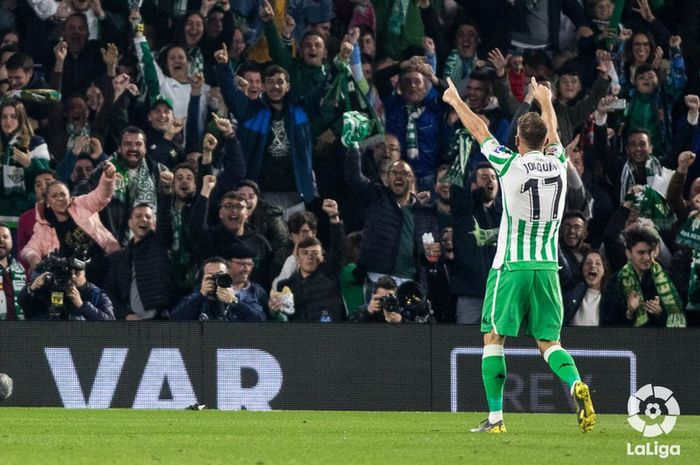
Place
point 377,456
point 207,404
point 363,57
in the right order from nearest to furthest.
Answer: point 377,456
point 207,404
point 363,57

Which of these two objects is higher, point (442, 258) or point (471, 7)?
point (471, 7)

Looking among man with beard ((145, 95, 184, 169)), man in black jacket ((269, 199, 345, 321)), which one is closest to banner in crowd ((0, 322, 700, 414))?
man in black jacket ((269, 199, 345, 321))

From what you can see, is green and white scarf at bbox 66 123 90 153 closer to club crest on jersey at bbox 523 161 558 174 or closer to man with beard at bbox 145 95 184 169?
man with beard at bbox 145 95 184 169

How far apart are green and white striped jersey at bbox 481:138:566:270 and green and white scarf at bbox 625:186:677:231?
5910 mm

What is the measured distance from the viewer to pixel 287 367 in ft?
44.6

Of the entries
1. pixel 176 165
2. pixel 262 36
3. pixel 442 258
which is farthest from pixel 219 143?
pixel 442 258

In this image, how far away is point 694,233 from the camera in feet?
46.9

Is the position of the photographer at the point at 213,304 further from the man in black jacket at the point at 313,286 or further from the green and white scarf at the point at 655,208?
the green and white scarf at the point at 655,208

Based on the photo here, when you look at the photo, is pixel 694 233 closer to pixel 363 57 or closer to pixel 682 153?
pixel 682 153

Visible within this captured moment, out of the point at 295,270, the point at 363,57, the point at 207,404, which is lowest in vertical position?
the point at 207,404

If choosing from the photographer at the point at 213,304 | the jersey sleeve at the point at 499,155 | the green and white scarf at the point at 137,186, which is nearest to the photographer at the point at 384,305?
the photographer at the point at 213,304

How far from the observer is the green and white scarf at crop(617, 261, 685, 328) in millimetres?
13805

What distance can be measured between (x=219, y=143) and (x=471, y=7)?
12.1 ft

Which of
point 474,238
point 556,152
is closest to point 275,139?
point 474,238
